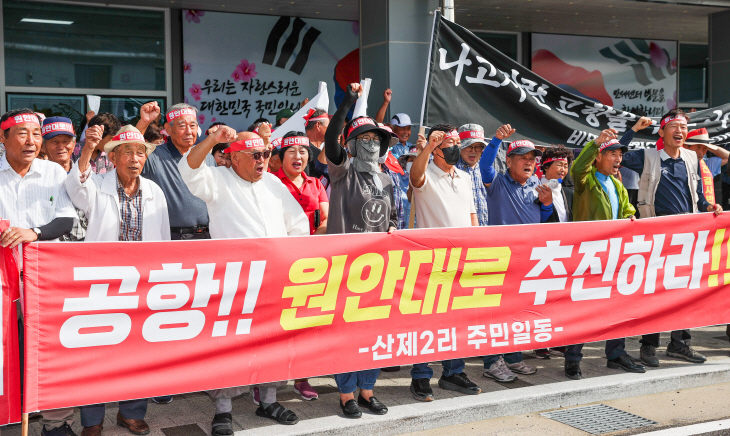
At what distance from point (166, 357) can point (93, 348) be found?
412 millimetres

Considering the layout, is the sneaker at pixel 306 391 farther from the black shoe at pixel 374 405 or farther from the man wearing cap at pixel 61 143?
the man wearing cap at pixel 61 143

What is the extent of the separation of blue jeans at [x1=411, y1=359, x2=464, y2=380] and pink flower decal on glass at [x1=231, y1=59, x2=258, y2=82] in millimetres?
8082

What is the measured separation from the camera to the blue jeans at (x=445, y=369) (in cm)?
515

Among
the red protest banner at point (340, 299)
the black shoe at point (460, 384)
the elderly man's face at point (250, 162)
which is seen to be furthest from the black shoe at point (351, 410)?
the elderly man's face at point (250, 162)

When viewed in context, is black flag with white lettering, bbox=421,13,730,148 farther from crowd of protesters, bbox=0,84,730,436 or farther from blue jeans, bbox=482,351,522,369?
blue jeans, bbox=482,351,522,369

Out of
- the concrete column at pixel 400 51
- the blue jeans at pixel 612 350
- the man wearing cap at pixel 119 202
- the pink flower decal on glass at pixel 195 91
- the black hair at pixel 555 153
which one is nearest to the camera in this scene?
the man wearing cap at pixel 119 202

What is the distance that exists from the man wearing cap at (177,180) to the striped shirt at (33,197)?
0.85m

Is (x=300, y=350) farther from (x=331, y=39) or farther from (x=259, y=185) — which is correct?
(x=331, y=39)

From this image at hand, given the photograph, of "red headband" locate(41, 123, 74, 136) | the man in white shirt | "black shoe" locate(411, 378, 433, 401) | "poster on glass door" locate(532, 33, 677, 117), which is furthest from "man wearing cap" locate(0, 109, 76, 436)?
"poster on glass door" locate(532, 33, 677, 117)

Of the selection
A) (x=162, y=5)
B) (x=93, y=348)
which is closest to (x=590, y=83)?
(x=162, y=5)

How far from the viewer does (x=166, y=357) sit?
4.16 metres

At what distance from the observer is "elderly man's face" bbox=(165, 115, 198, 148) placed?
5.30m

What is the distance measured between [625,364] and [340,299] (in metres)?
2.66

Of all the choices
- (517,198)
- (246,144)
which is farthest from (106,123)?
(517,198)
